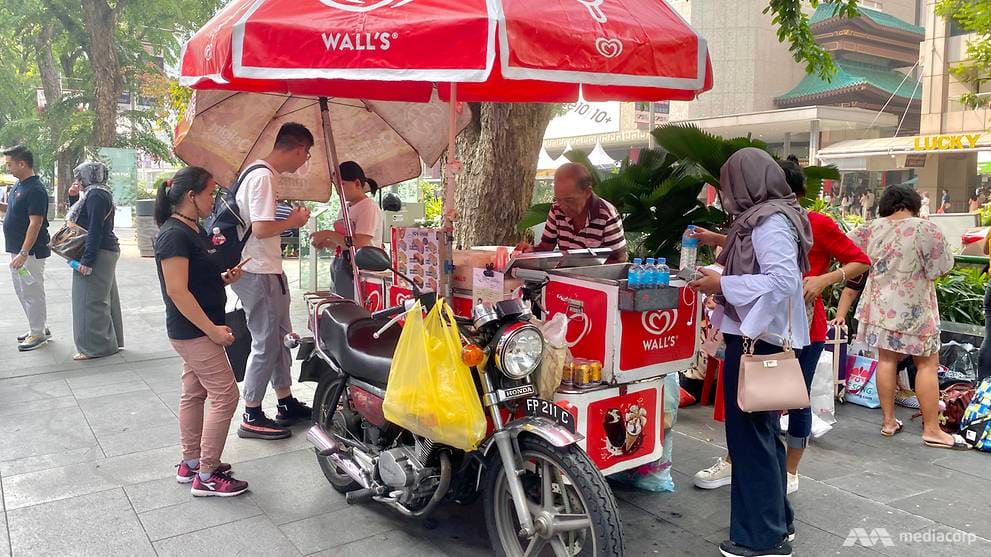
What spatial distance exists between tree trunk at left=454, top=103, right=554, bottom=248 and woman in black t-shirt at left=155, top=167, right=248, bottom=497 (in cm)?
359

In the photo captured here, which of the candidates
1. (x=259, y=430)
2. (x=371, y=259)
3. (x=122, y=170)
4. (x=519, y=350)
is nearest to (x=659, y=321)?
(x=519, y=350)

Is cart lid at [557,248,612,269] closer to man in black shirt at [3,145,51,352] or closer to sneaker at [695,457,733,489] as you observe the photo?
sneaker at [695,457,733,489]

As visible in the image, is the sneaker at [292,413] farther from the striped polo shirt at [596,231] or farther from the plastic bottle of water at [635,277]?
the plastic bottle of water at [635,277]

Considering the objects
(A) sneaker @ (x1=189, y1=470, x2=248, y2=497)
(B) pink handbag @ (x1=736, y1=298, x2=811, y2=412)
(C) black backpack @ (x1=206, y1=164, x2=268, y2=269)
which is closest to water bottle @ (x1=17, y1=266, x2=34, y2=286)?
(C) black backpack @ (x1=206, y1=164, x2=268, y2=269)

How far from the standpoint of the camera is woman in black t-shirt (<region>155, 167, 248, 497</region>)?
3678 millimetres

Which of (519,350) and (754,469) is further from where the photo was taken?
(754,469)

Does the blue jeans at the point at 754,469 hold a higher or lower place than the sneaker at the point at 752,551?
higher

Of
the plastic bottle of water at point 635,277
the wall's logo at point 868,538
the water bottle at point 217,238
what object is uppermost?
the water bottle at point 217,238

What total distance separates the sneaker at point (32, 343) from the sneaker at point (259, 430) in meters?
3.72

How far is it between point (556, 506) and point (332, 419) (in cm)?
150

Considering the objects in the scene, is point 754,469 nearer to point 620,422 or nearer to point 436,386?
point 620,422

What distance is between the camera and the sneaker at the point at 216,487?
13.0 feet

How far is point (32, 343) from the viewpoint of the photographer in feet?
24.2

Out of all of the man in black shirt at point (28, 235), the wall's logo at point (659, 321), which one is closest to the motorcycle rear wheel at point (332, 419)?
the wall's logo at point (659, 321)
